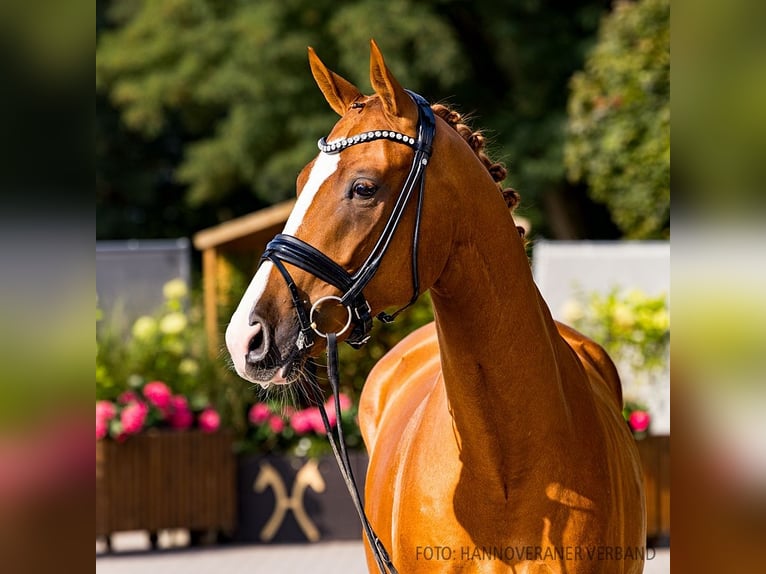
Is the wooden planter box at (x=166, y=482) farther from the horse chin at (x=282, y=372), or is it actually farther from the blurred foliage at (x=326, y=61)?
the blurred foliage at (x=326, y=61)

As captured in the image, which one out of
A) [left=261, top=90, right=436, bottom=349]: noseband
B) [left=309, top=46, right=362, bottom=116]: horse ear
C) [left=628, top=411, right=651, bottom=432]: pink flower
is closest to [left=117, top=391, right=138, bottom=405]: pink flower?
[left=628, top=411, right=651, bottom=432]: pink flower

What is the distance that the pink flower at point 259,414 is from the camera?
848 cm

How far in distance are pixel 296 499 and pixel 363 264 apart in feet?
20.3

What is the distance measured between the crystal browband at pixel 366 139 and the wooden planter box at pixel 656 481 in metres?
5.84

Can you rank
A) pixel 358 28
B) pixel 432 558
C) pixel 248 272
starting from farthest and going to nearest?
pixel 358 28 < pixel 248 272 < pixel 432 558

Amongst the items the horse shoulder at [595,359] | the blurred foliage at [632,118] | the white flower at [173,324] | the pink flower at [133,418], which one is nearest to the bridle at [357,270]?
the horse shoulder at [595,359]

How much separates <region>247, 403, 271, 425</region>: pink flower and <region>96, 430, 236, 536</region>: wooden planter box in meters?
0.43

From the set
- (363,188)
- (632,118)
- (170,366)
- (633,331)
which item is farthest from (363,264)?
(632,118)

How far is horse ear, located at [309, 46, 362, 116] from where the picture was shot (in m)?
2.61

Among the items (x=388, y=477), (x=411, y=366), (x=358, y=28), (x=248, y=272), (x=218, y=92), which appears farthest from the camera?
(x=218, y=92)

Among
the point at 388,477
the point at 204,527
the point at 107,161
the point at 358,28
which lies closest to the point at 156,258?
the point at 204,527

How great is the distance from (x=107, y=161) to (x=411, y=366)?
68.4 feet
